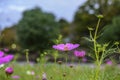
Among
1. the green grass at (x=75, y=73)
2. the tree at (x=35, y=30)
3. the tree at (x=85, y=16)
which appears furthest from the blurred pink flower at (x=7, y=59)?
the tree at (x=85, y=16)

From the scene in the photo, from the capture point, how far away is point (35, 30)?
25.2 meters

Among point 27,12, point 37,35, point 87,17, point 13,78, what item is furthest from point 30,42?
point 13,78

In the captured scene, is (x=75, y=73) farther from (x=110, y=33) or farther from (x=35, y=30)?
(x=35, y=30)

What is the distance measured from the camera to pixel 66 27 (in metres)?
38.6

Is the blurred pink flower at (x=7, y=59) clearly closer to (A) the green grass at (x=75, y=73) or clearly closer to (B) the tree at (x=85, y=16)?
(A) the green grass at (x=75, y=73)

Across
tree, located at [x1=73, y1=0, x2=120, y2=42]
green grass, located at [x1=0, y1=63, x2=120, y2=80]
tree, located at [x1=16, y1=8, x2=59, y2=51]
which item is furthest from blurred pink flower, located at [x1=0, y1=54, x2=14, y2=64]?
tree, located at [x1=73, y1=0, x2=120, y2=42]

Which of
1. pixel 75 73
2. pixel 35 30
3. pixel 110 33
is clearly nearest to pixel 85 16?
pixel 35 30

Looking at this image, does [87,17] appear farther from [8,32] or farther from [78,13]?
[8,32]

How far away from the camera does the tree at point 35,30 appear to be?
24828 millimetres

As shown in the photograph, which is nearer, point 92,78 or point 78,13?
point 92,78

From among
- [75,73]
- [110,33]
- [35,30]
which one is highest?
[35,30]

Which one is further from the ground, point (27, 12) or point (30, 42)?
point (27, 12)

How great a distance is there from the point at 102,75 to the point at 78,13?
33.5 meters

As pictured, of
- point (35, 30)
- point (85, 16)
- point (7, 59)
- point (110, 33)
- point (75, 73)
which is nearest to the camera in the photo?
point (7, 59)
